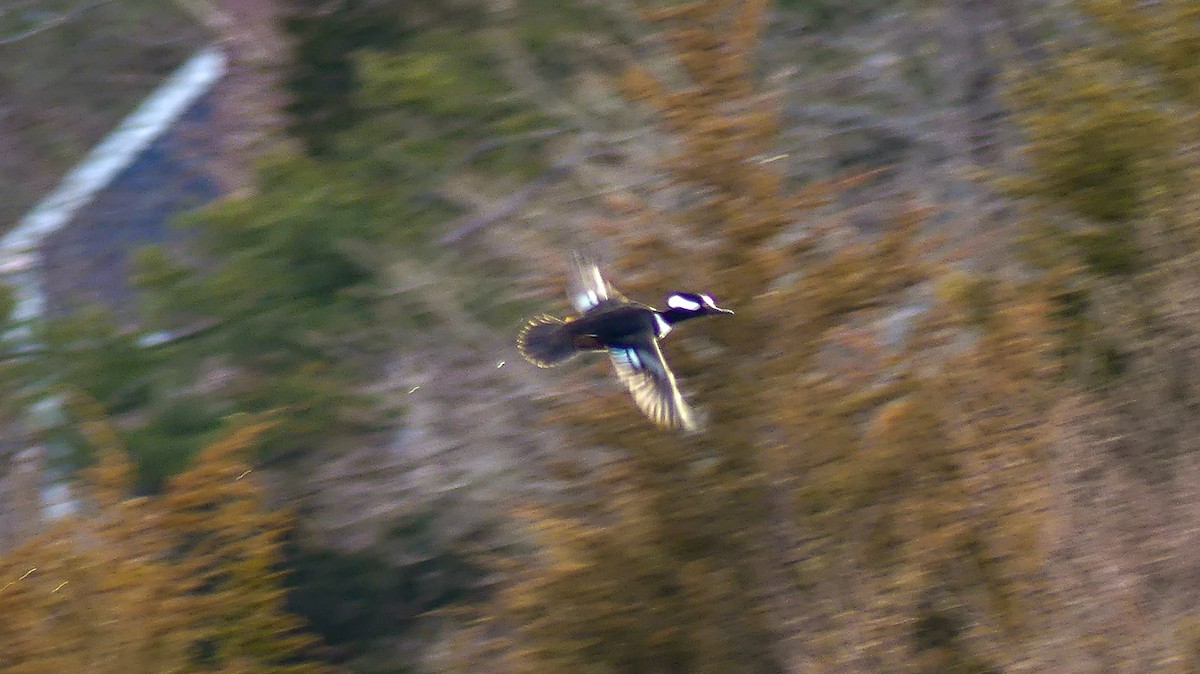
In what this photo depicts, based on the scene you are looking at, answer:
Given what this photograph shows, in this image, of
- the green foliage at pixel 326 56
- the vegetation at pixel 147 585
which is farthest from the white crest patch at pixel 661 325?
the green foliage at pixel 326 56

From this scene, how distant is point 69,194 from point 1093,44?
673 centimetres

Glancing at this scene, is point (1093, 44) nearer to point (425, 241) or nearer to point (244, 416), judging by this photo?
point (425, 241)

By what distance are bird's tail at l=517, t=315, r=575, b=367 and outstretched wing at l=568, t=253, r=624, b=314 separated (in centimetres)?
10

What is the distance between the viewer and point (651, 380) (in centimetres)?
370

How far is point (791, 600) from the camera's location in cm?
412

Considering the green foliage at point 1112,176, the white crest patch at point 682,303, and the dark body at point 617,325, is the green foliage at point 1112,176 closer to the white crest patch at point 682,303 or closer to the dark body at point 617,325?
the white crest patch at point 682,303

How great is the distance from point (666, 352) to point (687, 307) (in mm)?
316

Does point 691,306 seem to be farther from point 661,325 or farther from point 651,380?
point 651,380

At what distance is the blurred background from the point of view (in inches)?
162

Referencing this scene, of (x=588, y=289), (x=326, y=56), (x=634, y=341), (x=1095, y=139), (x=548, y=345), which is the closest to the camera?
(x=634, y=341)

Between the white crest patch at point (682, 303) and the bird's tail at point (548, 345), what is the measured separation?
0.89ft

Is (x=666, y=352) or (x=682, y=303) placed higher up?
(x=682, y=303)

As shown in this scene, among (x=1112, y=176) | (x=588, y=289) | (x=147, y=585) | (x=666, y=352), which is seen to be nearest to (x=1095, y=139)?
(x=1112, y=176)

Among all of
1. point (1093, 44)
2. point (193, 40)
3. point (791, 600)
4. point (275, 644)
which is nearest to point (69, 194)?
point (193, 40)
